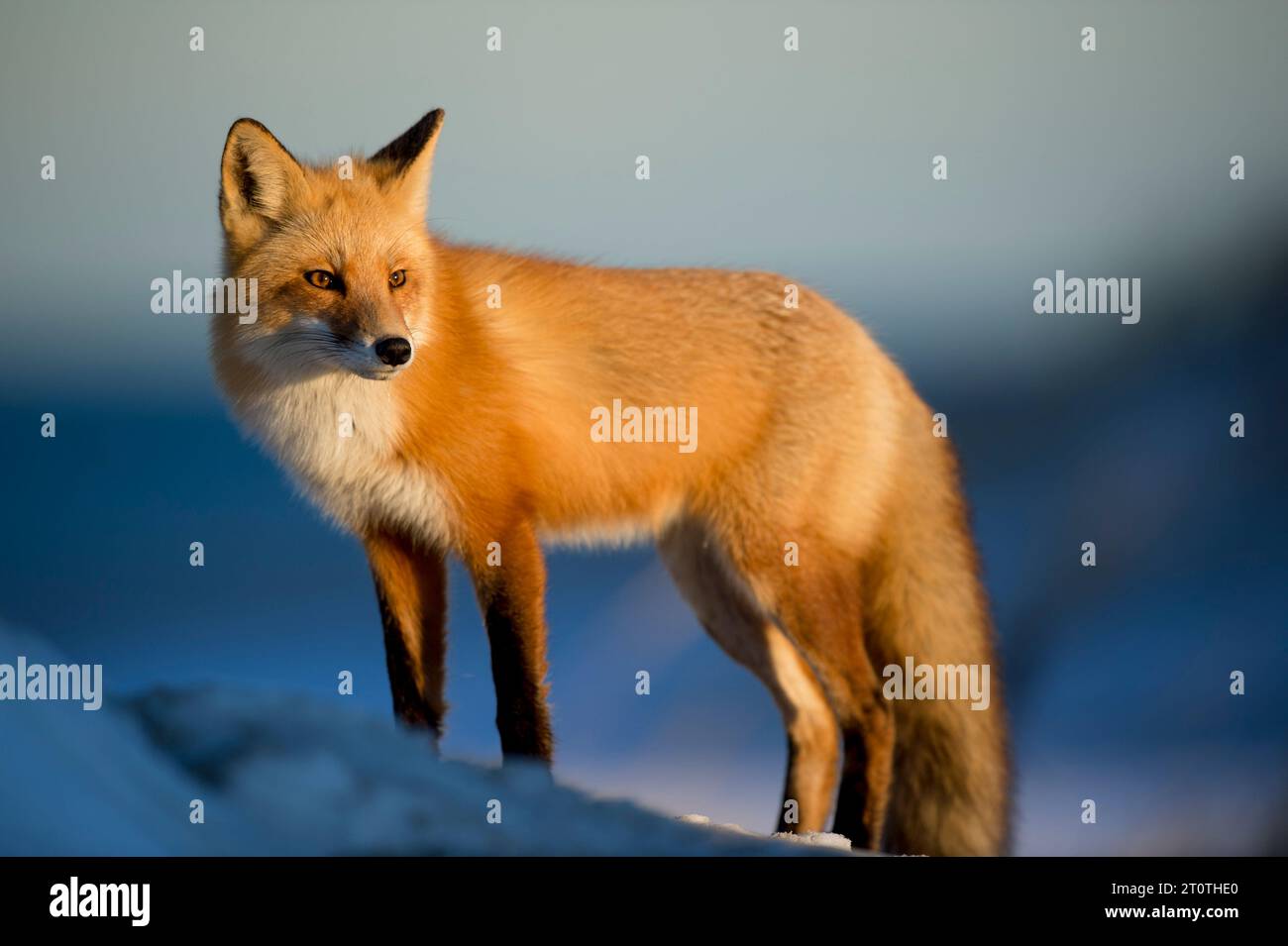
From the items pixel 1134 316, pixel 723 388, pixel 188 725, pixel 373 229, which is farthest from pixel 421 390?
pixel 1134 316

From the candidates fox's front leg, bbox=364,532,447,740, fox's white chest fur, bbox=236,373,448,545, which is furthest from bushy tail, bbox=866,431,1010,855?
fox's white chest fur, bbox=236,373,448,545

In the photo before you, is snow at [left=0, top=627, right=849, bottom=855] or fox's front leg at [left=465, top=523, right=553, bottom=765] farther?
fox's front leg at [left=465, top=523, right=553, bottom=765]

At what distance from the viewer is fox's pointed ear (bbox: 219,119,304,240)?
3.04 metres

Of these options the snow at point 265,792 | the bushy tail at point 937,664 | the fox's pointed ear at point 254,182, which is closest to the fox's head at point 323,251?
the fox's pointed ear at point 254,182

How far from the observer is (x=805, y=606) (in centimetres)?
357

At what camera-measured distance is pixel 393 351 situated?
2824 mm

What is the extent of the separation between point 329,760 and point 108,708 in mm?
412

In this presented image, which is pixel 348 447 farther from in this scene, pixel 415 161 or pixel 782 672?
pixel 782 672

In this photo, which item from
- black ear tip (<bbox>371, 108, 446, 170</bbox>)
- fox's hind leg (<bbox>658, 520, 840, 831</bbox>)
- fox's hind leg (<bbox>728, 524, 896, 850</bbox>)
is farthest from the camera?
fox's hind leg (<bbox>658, 520, 840, 831</bbox>)

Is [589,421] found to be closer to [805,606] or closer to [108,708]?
[805,606]

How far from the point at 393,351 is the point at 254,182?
26.7 inches

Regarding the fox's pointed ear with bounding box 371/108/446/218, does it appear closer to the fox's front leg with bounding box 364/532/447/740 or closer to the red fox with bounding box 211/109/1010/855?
the red fox with bounding box 211/109/1010/855

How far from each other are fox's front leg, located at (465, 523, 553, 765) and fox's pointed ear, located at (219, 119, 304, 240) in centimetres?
97

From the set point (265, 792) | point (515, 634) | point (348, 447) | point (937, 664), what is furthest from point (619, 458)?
point (265, 792)
